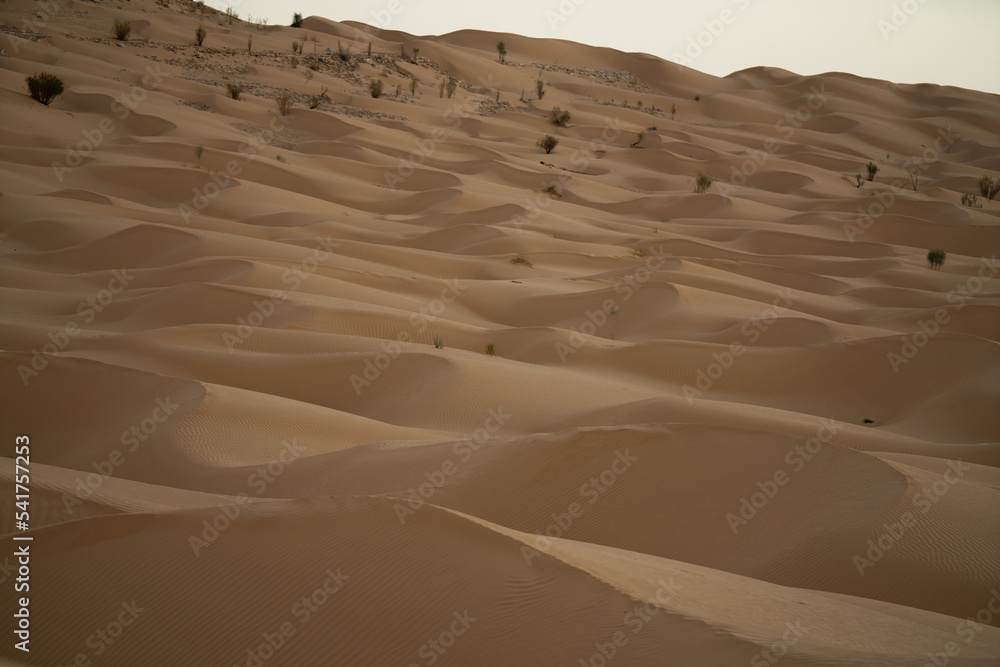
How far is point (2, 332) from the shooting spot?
5.84 m

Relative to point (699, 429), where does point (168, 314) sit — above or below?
below

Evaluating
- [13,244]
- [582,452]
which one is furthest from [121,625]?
[13,244]

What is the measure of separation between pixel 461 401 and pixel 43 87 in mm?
12989

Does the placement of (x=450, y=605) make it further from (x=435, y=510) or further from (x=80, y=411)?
(x=80, y=411)

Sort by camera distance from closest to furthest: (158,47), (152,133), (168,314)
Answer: (168,314) → (152,133) → (158,47)

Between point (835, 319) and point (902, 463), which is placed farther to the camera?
point (835, 319)

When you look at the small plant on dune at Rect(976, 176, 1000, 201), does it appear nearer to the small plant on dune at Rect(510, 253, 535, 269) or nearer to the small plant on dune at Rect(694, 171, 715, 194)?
the small plant on dune at Rect(694, 171, 715, 194)

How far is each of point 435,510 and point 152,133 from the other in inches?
564

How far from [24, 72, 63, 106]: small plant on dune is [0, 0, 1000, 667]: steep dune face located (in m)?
0.54

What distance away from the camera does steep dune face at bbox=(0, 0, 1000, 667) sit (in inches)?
101

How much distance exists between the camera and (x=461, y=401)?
5.74 m

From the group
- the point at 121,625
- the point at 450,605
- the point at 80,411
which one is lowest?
the point at 80,411

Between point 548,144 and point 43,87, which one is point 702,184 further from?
point 43,87

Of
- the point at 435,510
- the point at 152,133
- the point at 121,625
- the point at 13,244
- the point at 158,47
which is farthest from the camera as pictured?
the point at 158,47
